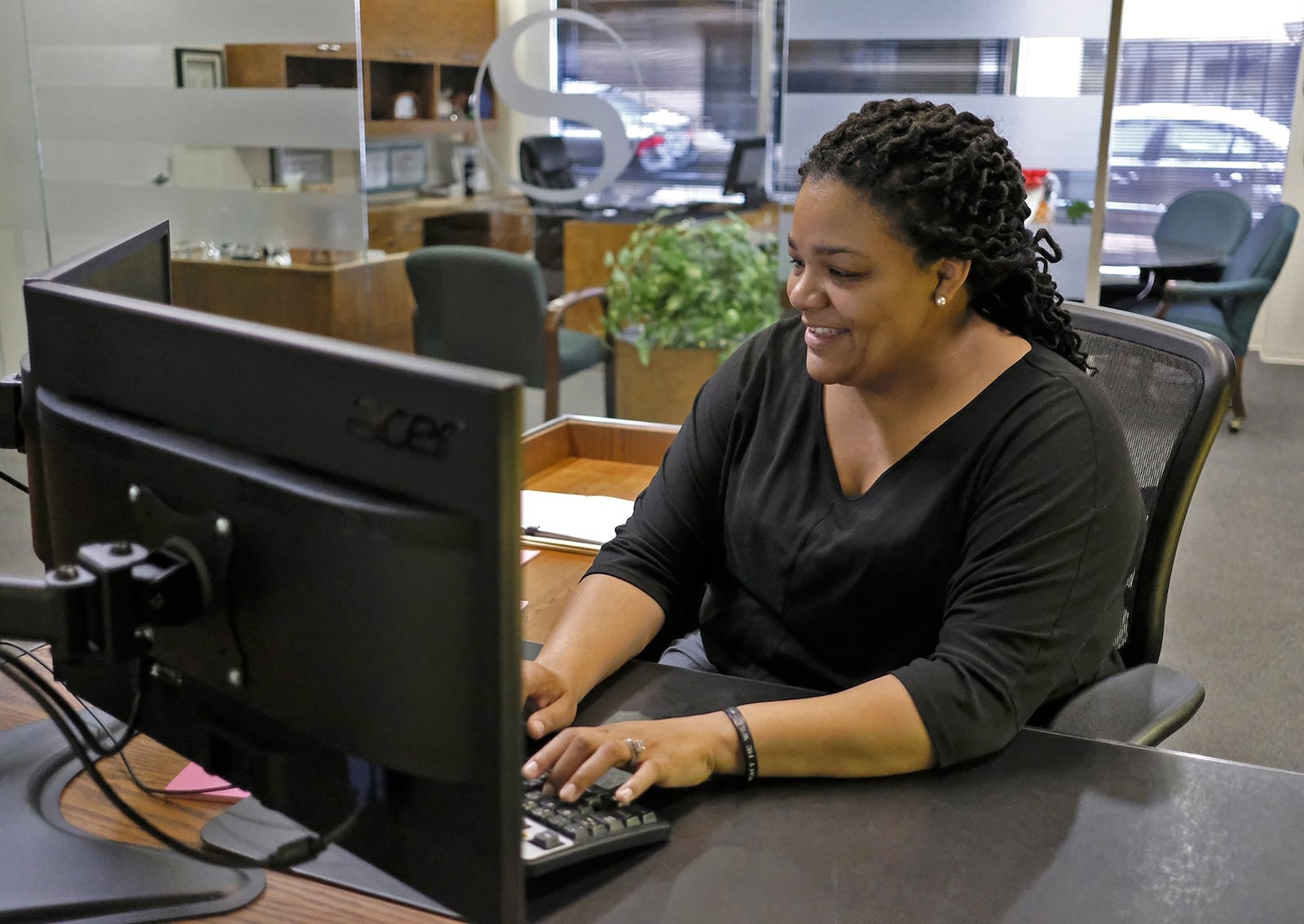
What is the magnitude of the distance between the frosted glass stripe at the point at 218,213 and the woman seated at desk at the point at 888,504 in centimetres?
270

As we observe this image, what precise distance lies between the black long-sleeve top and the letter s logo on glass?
284 centimetres

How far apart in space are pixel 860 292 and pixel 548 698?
1.74ft

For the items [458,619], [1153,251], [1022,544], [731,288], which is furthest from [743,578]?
[1153,251]

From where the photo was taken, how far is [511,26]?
421 cm

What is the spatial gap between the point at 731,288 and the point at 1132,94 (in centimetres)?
452

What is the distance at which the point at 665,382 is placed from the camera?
3.63 m

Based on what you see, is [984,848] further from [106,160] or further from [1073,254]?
[106,160]

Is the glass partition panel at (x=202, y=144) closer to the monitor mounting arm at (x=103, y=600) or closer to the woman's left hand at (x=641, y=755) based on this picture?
the woman's left hand at (x=641, y=755)

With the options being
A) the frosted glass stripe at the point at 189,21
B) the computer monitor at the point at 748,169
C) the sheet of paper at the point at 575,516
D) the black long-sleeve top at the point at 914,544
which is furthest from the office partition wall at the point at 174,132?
the black long-sleeve top at the point at 914,544

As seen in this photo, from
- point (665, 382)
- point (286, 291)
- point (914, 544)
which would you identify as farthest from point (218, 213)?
point (914, 544)

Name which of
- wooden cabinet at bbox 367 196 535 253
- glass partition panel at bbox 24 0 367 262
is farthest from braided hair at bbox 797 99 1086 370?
wooden cabinet at bbox 367 196 535 253

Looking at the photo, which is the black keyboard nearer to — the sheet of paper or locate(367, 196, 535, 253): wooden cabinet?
the sheet of paper

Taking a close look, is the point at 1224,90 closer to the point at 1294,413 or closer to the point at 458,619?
the point at 1294,413

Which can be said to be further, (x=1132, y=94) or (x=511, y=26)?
(x=1132, y=94)
